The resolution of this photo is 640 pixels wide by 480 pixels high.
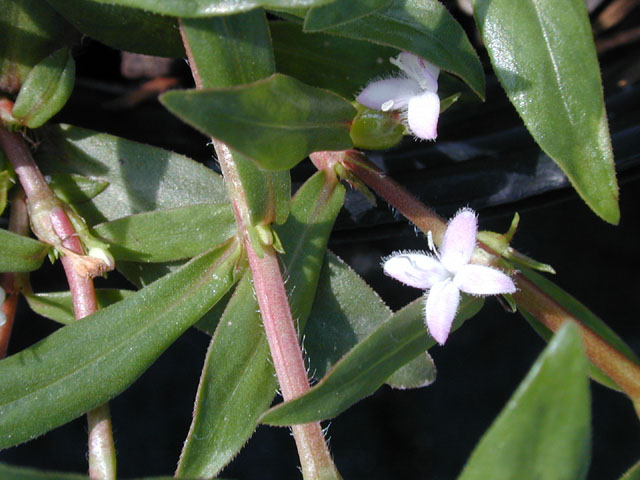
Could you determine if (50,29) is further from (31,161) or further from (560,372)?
(560,372)

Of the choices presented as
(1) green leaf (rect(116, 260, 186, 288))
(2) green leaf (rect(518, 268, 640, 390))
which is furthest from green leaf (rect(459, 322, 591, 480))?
(1) green leaf (rect(116, 260, 186, 288))

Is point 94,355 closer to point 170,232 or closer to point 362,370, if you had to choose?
point 170,232


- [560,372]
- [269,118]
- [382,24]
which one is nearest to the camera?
[560,372]

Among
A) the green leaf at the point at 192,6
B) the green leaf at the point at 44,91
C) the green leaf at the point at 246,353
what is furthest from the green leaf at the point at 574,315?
the green leaf at the point at 44,91

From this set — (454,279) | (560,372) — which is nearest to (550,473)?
(560,372)

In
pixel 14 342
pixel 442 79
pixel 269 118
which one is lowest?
pixel 14 342

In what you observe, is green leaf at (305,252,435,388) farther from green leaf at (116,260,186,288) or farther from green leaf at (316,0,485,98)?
green leaf at (316,0,485,98)

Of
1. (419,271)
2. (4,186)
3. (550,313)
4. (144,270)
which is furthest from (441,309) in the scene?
(4,186)
